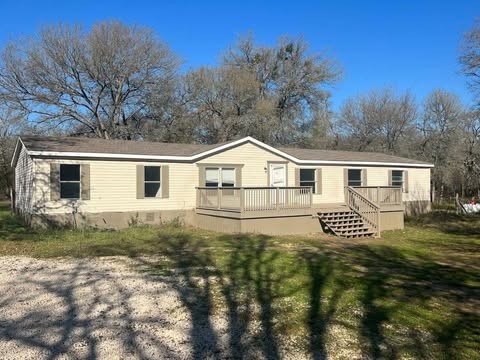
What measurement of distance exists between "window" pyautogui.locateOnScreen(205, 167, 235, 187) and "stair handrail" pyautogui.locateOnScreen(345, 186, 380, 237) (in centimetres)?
472

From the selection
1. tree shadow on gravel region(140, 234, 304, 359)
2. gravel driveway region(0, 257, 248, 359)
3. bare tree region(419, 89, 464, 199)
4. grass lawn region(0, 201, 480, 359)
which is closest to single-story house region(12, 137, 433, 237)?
grass lawn region(0, 201, 480, 359)

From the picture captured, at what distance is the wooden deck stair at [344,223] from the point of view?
52.2 ft

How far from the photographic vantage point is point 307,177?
20500 mm

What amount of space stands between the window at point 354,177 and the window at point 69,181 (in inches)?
513

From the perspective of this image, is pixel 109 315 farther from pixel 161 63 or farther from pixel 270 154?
pixel 161 63

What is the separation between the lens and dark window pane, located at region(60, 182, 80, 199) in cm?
1491

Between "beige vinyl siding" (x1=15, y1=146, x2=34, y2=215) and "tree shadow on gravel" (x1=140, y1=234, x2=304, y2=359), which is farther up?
"beige vinyl siding" (x1=15, y1=146, x2=34, y2=215)

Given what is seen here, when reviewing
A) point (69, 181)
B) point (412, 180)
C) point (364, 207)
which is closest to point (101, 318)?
point (69, 181)

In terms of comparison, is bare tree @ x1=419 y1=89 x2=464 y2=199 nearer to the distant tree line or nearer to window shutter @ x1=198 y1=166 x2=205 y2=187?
the distant tree line

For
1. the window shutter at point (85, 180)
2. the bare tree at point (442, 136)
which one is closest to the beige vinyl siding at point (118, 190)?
the window shutter at point (85, 180)

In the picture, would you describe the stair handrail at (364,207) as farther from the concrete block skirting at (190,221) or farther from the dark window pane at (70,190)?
the dark window pane at (70,190)

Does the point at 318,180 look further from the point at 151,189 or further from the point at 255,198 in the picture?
the point at 151,189

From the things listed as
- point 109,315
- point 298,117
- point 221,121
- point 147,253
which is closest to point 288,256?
point 147,253

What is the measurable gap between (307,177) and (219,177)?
4.77 m
